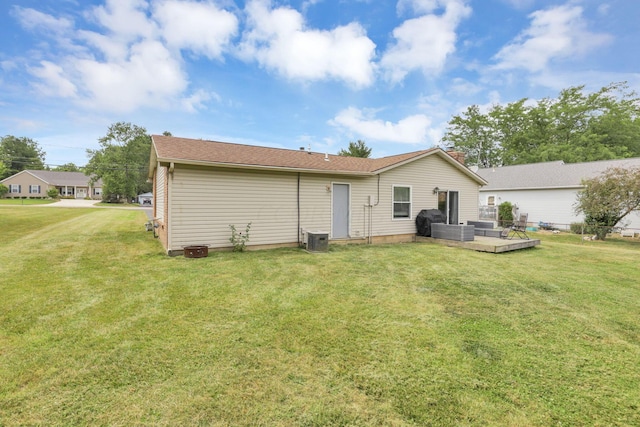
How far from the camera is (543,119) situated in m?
30.5

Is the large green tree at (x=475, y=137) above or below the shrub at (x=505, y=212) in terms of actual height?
→ above

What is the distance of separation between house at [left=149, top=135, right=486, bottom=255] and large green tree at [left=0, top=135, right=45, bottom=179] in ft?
206

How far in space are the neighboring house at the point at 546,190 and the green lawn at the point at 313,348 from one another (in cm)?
1399

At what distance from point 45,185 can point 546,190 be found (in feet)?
210

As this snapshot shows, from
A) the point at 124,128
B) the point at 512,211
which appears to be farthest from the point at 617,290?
the point at 124,128

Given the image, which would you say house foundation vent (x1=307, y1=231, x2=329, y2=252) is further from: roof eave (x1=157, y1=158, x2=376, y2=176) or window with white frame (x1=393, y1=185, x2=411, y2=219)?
window with white frame (x1=393, y1=185, x2=411, y2=219)

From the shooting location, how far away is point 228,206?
8.11 metres

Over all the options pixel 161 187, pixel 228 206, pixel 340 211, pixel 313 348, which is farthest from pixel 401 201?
pixel 313 348

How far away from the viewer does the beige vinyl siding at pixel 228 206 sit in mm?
7480

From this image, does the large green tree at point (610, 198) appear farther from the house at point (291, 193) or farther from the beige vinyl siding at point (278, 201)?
the beige vinyl siding at point (278, 201)

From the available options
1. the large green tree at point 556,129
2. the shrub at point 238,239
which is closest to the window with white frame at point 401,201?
the shrub at point 238,239

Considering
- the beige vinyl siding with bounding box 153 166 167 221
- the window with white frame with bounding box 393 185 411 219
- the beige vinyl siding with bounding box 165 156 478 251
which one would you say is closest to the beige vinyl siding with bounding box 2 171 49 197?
the beige vinyl siding with bounding box 153 166 167 221

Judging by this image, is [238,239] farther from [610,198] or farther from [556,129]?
[556,129]

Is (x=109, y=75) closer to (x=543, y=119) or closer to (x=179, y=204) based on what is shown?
(x=179, y=204)
